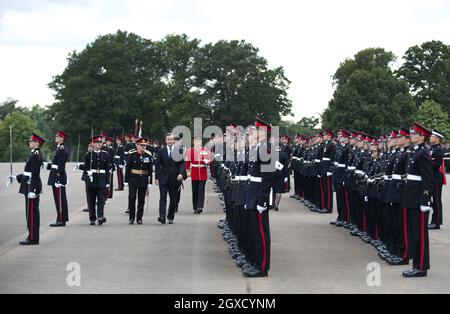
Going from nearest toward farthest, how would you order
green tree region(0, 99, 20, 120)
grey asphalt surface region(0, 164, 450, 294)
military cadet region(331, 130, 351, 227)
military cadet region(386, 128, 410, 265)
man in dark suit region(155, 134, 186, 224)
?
grey asphalt surface region(0, 164, 450, 294)
military cadet region(386, 128, 410, 265)
military cadet region(331, 130, 351, 227)
man in dark suit region(155, 134, 186, 224)
green tree region(0, 99, 20, 120)

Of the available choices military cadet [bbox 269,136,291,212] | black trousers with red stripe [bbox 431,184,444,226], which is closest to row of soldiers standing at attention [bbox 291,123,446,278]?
black trousers with red stripe [bbox 431,184,444,226]

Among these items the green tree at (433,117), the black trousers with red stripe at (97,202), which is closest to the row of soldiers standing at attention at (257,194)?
the black trousers with red stripe at (97,202)

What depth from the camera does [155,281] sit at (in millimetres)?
10195

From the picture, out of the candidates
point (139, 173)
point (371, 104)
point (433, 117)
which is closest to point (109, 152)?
point (139, 173)

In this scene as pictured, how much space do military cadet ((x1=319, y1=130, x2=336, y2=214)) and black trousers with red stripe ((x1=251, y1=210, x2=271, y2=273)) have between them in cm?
856

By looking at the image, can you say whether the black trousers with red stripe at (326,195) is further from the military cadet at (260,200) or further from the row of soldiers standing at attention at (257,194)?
the military cadet at (260,200)

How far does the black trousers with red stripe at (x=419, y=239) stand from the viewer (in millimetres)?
10555

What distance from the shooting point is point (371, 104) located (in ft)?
245

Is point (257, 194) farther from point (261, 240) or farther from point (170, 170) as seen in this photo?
point (170, 170)

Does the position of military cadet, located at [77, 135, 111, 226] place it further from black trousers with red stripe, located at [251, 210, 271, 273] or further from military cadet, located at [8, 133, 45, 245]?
black trousers with red stripe, located at [251, 210, 271, 273]

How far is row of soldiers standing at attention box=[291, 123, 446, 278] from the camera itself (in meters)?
10.8

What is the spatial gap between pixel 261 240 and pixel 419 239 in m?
2.08

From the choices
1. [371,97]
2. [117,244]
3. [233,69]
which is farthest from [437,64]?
[117,244]
